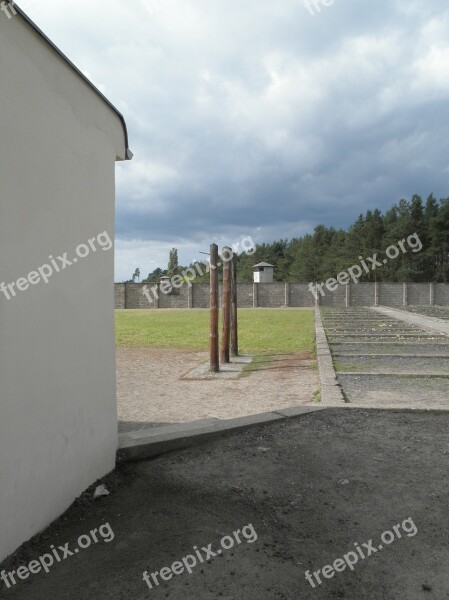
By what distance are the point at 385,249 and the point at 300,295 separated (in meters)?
22.2

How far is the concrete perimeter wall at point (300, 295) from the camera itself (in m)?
40.2

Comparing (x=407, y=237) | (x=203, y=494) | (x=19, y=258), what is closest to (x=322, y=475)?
(x=203, y=494)

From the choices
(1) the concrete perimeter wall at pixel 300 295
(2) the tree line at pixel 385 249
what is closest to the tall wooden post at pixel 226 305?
(1) the concrete perimeter wall at pixel 300 295

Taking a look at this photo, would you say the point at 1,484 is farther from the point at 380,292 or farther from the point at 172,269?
the point at 172,269

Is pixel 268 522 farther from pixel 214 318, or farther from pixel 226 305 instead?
pixel 226 305

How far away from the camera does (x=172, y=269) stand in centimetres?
6838

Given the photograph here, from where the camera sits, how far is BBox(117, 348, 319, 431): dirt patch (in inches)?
221

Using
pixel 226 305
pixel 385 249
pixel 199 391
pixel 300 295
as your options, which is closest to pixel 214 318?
pixel 226 305

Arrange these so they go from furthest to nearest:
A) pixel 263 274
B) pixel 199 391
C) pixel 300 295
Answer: pixel 263 274
pixel 300 295
pixel 199 391

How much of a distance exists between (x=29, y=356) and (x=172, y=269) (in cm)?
6657

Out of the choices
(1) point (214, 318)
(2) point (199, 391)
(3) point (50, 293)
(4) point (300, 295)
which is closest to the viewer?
(3) point (50, 293)

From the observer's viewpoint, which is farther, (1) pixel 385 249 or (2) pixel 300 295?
(1) pixel 385 249

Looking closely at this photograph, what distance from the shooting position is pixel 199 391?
708cm

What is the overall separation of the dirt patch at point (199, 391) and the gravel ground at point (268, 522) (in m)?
1.73
